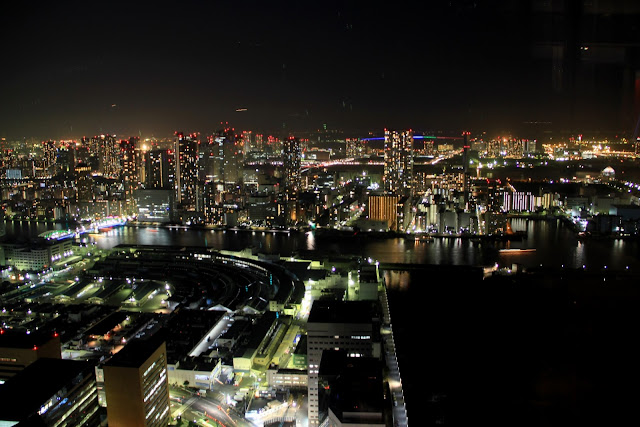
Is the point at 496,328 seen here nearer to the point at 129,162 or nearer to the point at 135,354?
the point at 135,354

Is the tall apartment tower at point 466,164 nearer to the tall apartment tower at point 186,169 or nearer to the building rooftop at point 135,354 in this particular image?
A: the tall apartment tower at point 186,169

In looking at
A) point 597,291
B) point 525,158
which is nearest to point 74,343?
point 597,291

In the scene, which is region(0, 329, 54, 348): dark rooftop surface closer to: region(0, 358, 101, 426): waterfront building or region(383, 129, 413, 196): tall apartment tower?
region(0, 358, 101, 426): waterfront building

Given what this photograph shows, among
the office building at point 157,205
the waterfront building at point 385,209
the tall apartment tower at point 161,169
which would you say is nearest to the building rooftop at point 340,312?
the waterfront building at point 385,209

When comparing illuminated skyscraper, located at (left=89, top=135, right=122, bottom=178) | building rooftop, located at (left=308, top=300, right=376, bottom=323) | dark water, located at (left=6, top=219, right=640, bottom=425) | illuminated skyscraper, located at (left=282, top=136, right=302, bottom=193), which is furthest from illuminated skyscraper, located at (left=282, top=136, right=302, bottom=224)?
building rooftop, located at (left=308, top=300, right=376, bottom=323)

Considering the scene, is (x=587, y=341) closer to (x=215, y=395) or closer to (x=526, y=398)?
(x=526, y=398)

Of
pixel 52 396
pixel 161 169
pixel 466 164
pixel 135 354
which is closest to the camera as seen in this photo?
pixel 52 396

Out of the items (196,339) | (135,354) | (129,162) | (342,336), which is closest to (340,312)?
(342,336)
